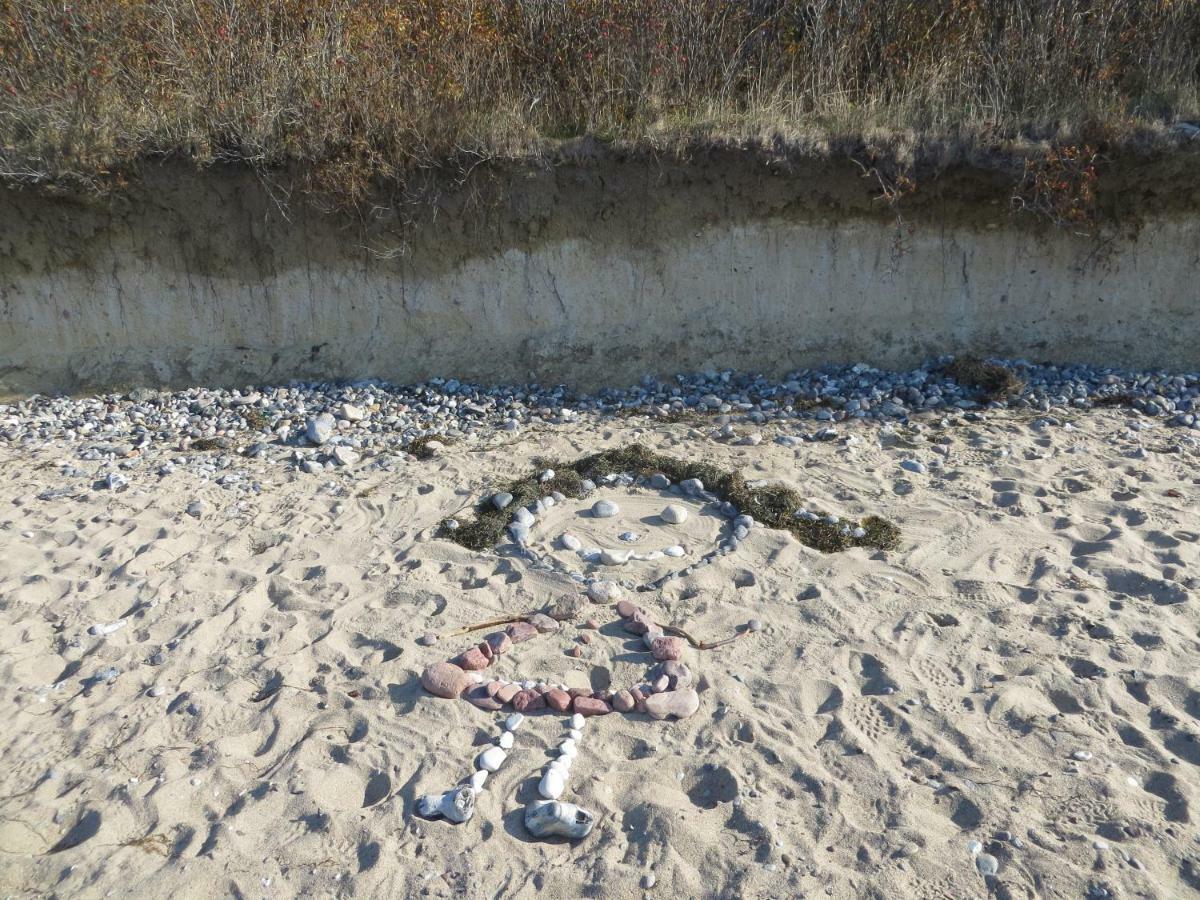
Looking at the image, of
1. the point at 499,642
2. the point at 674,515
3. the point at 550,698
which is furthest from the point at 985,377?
the point at 550,698

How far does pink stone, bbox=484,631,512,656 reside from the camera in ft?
11.6

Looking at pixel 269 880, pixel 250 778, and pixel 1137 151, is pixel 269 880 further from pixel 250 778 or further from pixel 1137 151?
pixel 1137 151

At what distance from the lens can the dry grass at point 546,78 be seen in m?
6.35

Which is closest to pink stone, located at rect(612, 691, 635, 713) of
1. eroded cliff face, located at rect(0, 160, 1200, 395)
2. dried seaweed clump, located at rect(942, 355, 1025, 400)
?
eroded cliff face, located at rect(0, 160, 1200, 395)

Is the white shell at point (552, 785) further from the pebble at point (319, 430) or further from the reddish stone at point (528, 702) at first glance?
the pebble at point (319, 430)

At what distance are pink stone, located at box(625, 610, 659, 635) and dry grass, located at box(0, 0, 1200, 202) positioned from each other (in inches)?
154

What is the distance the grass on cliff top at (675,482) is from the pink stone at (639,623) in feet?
3.11

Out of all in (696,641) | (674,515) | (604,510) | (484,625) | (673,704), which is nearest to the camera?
(673,704)

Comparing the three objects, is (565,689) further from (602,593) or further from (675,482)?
(675,482)

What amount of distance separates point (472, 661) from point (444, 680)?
15cm

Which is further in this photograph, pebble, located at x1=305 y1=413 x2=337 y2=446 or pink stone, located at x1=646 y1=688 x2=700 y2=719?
pebble, located at x1=305 y1=413 x2=337 y2=446

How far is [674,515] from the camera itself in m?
4.48

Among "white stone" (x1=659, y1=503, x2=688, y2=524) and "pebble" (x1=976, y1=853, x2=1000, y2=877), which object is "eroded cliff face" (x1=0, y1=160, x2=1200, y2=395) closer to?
"white stone" (x1=659, y1=503, x2=688, y2=524)

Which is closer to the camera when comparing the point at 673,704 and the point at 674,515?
the point at 673,704
